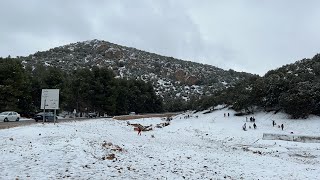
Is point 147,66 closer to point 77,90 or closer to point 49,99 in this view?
point 77,90

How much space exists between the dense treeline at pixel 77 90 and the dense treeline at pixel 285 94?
80.6 feet

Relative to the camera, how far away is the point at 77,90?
76375mm

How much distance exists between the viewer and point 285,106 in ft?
191

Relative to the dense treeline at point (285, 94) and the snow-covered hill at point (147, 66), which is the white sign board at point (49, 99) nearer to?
the dense treeline at point (285, 94)

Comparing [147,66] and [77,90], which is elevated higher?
[147,66]

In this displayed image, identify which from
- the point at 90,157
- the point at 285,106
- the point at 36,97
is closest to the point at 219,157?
the point at 90,157

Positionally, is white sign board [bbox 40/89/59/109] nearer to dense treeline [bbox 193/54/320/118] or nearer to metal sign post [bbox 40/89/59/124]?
metal sign post [bbox 40/89/59/124]

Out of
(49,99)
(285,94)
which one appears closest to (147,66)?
(285,94)

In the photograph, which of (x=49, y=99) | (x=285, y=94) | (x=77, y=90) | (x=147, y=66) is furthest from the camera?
(x=147, y=66)

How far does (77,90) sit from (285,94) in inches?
1613

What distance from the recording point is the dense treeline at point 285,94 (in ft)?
186

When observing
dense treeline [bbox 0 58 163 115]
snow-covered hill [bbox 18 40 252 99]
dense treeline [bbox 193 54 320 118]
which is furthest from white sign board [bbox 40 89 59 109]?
snow-covered hill [bbox 18 40 252 99]

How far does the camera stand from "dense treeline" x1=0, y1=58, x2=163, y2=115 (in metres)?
60.8

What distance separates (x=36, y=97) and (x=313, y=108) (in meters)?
49.5
